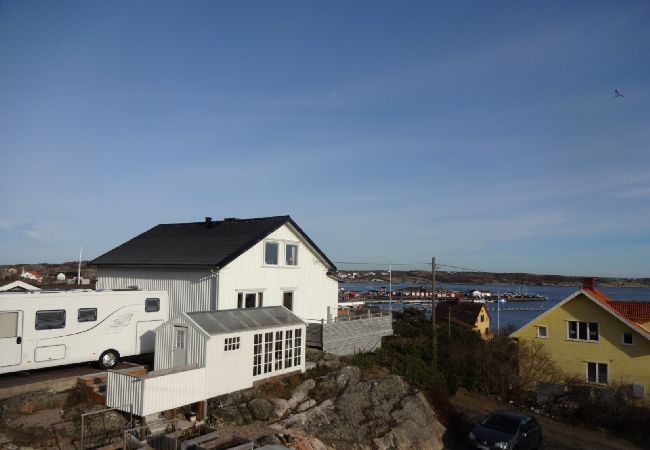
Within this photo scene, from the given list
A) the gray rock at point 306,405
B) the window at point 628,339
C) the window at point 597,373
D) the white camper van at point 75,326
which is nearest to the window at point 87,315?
the white camper van at point 75,326

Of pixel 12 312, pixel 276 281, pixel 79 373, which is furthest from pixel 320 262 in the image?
pixel 12 312

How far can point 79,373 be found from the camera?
18984 mm

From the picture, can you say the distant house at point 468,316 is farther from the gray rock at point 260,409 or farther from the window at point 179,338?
the window at point 179,338

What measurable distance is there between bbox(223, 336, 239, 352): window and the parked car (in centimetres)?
989

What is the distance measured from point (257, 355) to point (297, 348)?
259 centimetres

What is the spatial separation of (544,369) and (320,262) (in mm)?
15467

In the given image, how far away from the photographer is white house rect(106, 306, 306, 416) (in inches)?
614

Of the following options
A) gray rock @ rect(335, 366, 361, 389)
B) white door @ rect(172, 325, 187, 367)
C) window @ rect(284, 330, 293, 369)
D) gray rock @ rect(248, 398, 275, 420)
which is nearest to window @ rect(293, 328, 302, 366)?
window @ rect(284, 330, 293, 369)

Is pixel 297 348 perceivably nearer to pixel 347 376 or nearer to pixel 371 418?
pixel 347 376

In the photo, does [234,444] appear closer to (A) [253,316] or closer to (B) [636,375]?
(A) [253,316]

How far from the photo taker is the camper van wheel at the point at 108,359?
20016 mm

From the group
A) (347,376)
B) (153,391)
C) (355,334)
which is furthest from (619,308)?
(153,391)

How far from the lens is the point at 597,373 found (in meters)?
32.4

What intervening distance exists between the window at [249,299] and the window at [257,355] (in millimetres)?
4907
